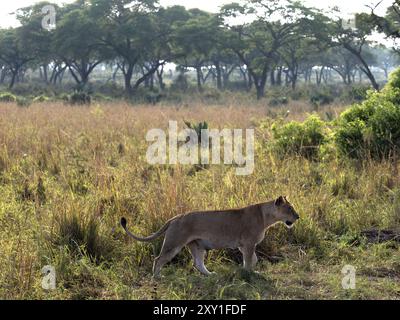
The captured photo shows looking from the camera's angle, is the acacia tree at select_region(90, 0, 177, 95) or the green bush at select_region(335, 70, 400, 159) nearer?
the green bush at select_region(335, 70, 400, 159)

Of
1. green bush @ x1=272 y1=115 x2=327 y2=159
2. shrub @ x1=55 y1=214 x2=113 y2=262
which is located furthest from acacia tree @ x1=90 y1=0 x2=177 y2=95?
shrub @ x1=55 y1=214 x2=113 y2=262

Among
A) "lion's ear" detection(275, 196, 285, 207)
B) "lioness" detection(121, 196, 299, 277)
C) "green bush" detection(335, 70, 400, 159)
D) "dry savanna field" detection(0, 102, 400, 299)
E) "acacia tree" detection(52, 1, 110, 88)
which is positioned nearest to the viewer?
"dry savanna field" detection(0, 102, 400, 299)

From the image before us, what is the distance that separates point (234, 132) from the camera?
1089cm

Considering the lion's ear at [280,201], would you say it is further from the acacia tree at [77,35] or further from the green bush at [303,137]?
the acacia tree at [77,35]

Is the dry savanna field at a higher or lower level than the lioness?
lower

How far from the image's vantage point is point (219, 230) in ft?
13.3

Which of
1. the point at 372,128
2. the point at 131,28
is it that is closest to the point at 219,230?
the point at 372,128

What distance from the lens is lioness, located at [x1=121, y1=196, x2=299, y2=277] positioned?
3.96 meters

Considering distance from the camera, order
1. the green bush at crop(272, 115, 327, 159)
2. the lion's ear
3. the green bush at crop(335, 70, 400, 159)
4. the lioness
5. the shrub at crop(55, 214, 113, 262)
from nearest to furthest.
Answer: the lioness → the lion's ear → the shrub at crop(55, 214, 113, 262) → the green bush at crop(335, 70, 400, 159) → the green bush at crop(272, 115, 327, 159)

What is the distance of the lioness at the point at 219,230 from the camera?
3961 mm

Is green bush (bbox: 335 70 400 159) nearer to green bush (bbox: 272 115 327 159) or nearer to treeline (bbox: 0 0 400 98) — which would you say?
green bush (bbox: 272 115 327 159)

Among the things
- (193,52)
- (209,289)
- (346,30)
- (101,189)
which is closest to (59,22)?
(193,52)

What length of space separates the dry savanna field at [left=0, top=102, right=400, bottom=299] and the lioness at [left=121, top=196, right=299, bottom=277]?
0.17 m
